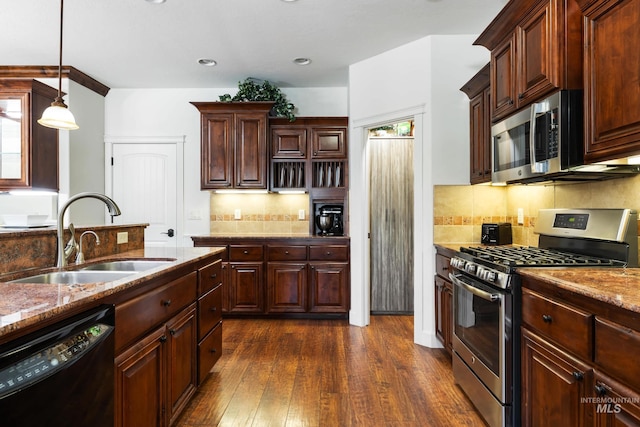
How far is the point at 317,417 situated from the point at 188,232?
3.18 metres

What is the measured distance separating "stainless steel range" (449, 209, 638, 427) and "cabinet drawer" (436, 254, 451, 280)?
40 centimetres

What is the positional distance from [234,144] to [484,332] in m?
3.22

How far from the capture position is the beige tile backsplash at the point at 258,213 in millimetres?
4691

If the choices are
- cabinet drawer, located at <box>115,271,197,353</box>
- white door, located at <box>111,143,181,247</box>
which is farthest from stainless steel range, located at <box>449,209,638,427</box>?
white door, located at <box>111,143,181,247</box>

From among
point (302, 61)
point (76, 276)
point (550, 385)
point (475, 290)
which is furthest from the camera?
point (302, 61)

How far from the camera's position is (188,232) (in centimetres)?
473

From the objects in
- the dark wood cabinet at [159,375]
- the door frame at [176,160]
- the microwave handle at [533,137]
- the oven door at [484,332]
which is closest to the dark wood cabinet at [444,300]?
the oven door at [484,332]

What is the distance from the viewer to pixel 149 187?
4.72 m

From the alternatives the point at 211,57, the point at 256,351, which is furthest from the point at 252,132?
the point at 256,351

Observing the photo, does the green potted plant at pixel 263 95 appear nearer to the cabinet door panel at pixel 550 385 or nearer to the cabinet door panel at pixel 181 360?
the cabinet door panel at pixel 181 360

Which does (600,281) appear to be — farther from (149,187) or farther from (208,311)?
(149,187)

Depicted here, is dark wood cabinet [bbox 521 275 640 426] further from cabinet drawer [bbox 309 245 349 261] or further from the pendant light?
the pendant light

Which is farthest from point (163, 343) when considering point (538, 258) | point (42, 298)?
point (538, 258)

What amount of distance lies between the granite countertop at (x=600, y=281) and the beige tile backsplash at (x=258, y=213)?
3157 millimetres
